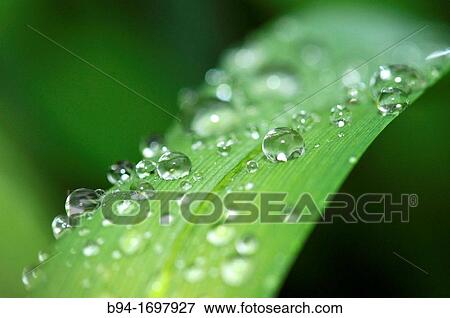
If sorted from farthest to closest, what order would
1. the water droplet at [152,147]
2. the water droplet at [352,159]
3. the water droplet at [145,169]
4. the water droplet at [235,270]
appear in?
the water droplet at [152,147], the water droplet at [145,169], the water droplet at [352,159], the water droplet at [235,270]

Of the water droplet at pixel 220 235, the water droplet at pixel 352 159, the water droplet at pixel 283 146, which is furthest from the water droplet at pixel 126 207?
the water droplet at pixel 352 159

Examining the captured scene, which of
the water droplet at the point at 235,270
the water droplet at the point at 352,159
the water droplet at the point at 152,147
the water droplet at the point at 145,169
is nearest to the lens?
the water droplet at the point at 235,270

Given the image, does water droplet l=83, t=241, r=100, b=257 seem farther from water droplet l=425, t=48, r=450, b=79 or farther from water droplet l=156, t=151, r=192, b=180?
water droplet l=425, t=48, r=450, b=79

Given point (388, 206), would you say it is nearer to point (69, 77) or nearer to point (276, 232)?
point (276, 232)

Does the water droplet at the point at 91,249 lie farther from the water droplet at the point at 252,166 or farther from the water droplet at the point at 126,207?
the water droplet at the point at 252,166

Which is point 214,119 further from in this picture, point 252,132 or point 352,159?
point 352,159

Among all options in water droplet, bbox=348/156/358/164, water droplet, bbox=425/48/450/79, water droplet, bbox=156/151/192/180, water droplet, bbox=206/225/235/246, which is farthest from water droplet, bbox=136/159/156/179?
water droplet, bbox=425/48/450/79
